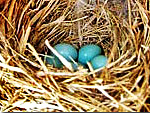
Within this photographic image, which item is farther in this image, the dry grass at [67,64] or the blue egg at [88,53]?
the blue egg at [88,53]

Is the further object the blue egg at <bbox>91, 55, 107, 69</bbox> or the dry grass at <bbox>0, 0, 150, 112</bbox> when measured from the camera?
the blue egg at <bbox>91, 55, 107, 69</bbox>

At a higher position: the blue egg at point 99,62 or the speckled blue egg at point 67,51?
the speckled blue egg at point 67,51

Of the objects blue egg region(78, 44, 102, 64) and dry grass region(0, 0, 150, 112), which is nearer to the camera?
dry grass region(0, 0, 150, 112)

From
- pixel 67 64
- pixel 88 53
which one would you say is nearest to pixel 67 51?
pixel 88 53

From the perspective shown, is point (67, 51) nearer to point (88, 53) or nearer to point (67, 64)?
point (88, 53)

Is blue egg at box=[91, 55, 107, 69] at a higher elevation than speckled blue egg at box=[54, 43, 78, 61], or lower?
lower
